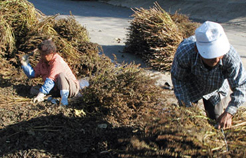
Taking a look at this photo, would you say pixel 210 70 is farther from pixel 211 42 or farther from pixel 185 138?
pixel 185 138

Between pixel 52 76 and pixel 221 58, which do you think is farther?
pixel 52 76

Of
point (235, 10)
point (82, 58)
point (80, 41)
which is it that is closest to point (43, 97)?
point (82, 58)

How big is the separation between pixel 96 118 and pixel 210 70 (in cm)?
150

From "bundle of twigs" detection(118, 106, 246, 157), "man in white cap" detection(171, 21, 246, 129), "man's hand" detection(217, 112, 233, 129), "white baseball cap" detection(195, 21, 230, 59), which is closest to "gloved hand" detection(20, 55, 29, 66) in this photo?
"man in white cap" detection(171, 21, 246, 129)

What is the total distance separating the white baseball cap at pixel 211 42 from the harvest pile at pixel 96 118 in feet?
1.69

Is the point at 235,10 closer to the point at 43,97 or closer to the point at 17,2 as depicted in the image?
the point at 17,2

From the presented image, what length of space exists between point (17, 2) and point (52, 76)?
226 cm

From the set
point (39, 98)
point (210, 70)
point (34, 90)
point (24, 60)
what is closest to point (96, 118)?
point (39, 98)

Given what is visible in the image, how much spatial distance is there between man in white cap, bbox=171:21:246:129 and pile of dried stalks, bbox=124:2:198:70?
9.00ft

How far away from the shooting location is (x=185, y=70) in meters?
2.70

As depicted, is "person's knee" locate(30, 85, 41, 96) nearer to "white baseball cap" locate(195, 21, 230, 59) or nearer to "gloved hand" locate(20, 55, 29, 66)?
"gloved hand" locate(20, 55, 29, 66)

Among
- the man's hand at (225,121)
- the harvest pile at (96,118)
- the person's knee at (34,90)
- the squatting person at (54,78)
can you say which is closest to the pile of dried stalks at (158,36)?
the harvest pile at (96,118)

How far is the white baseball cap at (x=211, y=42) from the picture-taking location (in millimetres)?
2229

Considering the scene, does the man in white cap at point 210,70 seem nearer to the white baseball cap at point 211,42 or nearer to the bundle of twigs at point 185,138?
the white baseball cap at point 211,42
